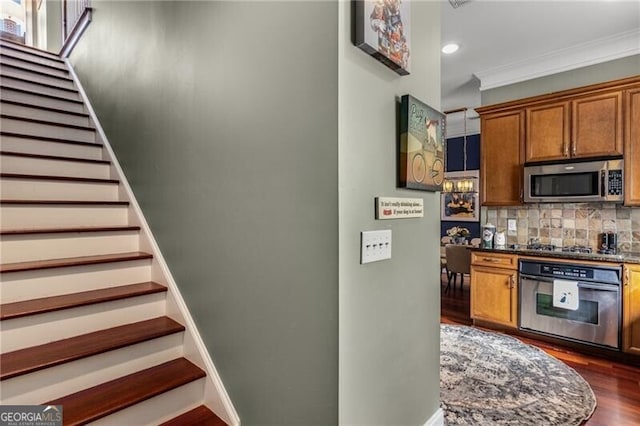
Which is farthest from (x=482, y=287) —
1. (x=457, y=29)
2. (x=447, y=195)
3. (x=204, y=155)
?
(x=447, y=195)

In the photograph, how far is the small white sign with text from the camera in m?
1.39

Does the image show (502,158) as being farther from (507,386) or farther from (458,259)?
(507,386)

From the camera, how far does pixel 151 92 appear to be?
2291 millimetres

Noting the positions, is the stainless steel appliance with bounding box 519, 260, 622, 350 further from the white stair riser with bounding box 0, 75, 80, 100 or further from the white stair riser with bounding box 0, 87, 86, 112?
the white stair riser with bounding box 0, 75, 80, 100

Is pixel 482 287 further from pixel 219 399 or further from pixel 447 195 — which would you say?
pixel 447 195

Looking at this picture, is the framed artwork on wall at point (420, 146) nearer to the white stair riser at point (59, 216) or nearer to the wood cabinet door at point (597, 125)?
the white stair riser at point (59, 216)

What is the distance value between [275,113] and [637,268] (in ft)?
11.0

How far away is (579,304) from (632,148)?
152 cm

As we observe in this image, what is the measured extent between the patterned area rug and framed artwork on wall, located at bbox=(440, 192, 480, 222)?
4513 millimetres

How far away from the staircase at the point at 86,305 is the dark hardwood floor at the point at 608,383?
92.5 inches

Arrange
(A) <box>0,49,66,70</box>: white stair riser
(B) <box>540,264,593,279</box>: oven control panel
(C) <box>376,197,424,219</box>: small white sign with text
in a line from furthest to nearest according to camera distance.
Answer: (A) <box>0,49,66,70</box>: white stair riser → (B) <box>540,264,593,279</box>: oven control panel → (C) <box>376,197,424,219</box>: small white sign with text

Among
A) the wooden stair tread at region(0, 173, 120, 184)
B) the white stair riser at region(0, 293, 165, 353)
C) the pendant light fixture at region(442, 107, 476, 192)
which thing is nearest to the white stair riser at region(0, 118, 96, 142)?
the wooden stair tread at region(0, 173, 120, 184)

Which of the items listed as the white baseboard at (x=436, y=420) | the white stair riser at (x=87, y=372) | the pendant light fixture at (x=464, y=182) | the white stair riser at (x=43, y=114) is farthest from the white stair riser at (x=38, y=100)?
the pendant light fixture at (x=464, y=182)

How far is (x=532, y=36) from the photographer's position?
3385 millimetres
